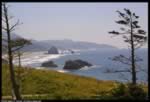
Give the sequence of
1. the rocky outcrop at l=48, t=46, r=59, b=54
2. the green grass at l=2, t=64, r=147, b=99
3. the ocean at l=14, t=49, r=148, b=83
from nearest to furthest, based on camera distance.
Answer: the green grass at l=2, t=64, r=147, b=99 → the ocean at l=14, t=49, r=148, b=83 → the rocky outcrop at l=48, t=46, r=59, b=54

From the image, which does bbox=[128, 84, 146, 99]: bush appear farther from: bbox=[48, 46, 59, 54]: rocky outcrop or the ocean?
bbox=[48, 46, 59, 54]: rocky outcrop

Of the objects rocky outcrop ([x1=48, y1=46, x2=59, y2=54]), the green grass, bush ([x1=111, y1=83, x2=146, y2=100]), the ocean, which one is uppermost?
bush ([x1=111, y1=83, x2=146, y2=100])

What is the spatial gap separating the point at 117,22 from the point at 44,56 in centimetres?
6983

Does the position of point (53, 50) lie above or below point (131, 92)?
below

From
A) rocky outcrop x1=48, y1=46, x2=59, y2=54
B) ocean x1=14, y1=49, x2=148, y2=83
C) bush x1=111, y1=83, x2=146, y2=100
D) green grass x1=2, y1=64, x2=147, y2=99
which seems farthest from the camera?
rocky outcrop x1=48, y1=46, x2=59, y2=54

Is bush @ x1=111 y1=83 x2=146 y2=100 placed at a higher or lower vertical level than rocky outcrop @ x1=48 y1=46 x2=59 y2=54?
higher

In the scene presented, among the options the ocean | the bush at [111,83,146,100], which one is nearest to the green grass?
the ocean

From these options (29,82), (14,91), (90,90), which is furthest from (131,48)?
(29,82)

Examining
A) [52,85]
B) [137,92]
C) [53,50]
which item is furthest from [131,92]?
[53,50]

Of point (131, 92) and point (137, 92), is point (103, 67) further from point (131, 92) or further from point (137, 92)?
point (137, 92)

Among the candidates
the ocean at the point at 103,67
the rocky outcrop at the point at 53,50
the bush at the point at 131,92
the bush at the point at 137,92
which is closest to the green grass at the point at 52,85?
the ocean at the point at 103,67

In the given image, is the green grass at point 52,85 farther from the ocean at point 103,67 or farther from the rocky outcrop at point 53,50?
the rocky outcrop at point 53,50

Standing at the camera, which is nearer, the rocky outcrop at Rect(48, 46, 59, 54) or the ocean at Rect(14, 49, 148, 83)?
the ocean at Rect(14, 49, 148, 83)

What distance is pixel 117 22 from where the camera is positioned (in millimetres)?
12102
